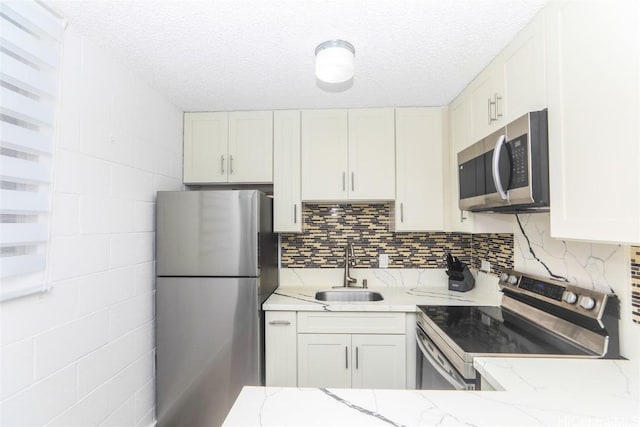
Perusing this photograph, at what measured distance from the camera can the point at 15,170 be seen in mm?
1127

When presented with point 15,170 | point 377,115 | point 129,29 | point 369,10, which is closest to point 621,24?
point 369,10

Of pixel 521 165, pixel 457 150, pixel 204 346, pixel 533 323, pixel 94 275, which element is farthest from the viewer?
pixel 457 150

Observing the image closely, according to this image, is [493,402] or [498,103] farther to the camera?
[498,103]

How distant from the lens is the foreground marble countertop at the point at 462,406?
2.74 feet

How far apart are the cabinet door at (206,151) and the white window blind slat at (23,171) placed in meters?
1.21

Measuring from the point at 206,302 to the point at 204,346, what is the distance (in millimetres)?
268

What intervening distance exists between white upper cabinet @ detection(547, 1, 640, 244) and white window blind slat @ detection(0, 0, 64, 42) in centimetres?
193

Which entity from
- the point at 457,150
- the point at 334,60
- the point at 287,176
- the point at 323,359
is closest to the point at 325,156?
the point at 287,176

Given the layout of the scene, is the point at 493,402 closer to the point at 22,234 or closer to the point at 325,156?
the point at 22,234

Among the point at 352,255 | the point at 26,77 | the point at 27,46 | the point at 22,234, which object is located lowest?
the point at 352,255

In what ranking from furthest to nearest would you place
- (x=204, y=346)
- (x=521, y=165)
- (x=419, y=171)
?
(x=419, y=171) → (x=204, y=346) → (x=521, y=165)

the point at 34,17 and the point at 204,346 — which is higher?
the point at 34,17

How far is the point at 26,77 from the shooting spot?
1169mm

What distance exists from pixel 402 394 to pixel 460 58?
1.63m
